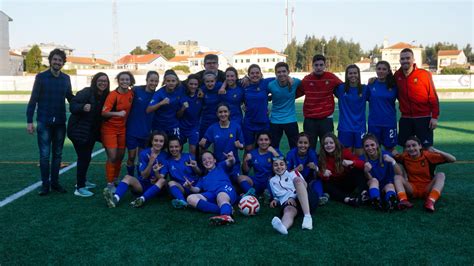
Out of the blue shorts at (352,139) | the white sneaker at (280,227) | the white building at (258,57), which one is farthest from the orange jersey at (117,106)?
the white building at (258,57)

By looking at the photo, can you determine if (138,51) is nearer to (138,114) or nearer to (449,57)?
(449,57)

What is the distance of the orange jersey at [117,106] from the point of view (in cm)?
575

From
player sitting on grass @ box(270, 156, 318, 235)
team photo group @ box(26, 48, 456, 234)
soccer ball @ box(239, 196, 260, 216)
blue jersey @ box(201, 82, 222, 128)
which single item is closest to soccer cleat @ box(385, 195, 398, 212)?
team photo group @ box(26, 48, 456, 234)

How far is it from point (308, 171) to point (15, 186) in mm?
4293

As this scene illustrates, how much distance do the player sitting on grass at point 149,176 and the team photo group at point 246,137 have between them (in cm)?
1

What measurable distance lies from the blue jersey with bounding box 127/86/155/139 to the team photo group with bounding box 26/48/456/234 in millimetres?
15

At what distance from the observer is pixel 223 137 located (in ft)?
19.0

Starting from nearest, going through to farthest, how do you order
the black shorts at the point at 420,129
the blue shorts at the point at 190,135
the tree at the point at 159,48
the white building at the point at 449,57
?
1. the black shorts at the point at 420,129
2. the blue shorts at the point at 190,135
3. the white building at the point at 449,57
4. the tree at the point at 159,48

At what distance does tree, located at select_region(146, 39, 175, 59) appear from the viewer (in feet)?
333

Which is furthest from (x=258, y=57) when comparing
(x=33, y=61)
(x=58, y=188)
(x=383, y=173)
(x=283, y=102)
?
(x=383, y=173)

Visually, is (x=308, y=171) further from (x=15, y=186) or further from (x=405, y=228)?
(x=15, y=186)

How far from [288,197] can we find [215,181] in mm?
937

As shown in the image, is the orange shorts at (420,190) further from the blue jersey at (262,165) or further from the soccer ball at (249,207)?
the soccer ball at (249,207)

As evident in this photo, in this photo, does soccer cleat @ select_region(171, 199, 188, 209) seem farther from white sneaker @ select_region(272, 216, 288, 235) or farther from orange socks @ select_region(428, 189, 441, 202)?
orange socks @ select_region(428, 189, 441, 202)
